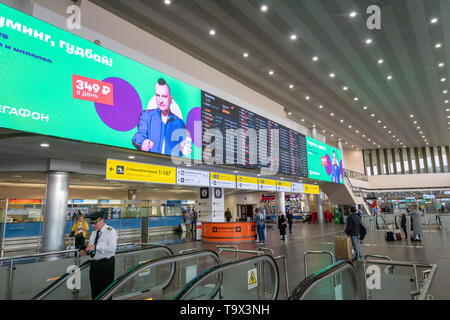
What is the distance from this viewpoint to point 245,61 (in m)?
13.8

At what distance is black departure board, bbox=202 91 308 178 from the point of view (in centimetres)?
982

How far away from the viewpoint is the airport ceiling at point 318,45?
33.0ft

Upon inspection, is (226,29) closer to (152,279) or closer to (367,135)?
(152,279)

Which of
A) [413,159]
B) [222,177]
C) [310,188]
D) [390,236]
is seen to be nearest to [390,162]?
[413,159]

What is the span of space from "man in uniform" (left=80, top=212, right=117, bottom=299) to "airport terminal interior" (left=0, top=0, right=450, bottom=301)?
0.06 m

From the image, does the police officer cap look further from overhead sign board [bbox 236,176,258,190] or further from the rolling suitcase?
the rolling suitcase

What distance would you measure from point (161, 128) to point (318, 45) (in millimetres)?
8959

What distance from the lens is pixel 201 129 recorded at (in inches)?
362

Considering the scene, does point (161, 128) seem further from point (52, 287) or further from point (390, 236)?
point (390, 236)

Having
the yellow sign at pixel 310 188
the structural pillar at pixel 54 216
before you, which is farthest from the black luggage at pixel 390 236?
the structural pillar at pixel 54 216

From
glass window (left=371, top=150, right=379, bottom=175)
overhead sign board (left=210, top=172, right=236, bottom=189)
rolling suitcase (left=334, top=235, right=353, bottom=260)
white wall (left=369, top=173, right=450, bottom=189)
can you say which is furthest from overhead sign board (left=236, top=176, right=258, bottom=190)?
glass window (left=371, top=150, right=379, bottom=175)

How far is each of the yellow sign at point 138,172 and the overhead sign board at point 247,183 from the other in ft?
10.8

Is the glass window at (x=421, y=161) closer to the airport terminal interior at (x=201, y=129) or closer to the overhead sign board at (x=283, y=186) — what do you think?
the airport terminal interior at (x=201, y=129)
